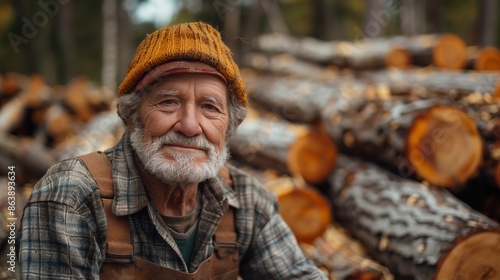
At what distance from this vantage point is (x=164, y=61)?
6.51 ft

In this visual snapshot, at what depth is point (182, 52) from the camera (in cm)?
198

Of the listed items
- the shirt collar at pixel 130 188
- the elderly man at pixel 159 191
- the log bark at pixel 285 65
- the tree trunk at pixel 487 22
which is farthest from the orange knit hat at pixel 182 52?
the tree trunk at pixel 487 22

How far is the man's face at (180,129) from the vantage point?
2.01 m

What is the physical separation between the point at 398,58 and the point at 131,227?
5230 mm

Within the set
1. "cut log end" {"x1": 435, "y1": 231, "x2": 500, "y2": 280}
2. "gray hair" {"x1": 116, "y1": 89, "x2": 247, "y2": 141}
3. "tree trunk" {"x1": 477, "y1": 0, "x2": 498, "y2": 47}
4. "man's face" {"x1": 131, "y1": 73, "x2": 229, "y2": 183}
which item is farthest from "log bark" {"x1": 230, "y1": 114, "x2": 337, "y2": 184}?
"tree trunk" {"x1": 477, "y1": 0, "x2": 498, "y2": 47}

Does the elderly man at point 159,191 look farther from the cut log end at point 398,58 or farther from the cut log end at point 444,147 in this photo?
the cut log end at point 398,58

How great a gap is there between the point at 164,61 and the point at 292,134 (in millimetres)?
2511

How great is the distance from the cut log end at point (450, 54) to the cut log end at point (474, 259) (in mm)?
3408

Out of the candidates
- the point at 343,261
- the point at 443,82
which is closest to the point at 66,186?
the point at 343,261

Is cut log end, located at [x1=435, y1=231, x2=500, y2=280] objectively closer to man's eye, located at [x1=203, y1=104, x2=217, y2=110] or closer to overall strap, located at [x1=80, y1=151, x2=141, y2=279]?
man's eye, located at [x1=203, y1=104, x2=217, y2=110]

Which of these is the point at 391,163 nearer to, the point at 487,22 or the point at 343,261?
the point at 343,261

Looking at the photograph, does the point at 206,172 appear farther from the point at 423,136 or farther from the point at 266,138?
the point at 266,138

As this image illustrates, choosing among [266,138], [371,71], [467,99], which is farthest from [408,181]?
[371,71]

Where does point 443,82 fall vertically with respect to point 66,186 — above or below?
above
